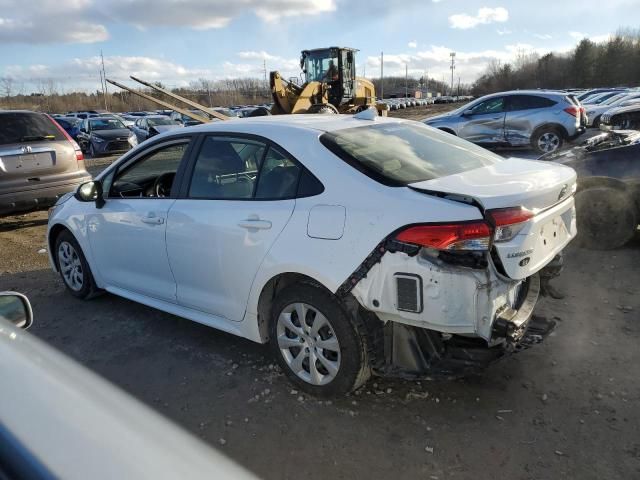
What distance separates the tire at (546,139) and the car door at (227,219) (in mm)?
10884

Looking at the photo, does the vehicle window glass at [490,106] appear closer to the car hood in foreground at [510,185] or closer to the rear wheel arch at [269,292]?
the car hood in foreground at [510,185]

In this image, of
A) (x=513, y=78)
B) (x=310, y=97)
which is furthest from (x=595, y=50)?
(x=310, y=97)

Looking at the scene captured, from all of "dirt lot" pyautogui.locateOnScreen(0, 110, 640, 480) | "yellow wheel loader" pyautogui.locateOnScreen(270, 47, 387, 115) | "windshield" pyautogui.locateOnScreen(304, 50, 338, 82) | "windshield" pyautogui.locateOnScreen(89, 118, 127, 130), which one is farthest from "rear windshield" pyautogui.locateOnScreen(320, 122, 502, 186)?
"windshield" pyautogui.locateOnScreen(89, 118, 127, 130)

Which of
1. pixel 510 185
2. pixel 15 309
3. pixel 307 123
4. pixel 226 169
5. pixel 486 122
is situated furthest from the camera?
pixel 486 122

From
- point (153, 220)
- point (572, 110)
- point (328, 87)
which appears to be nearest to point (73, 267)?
point (153, 220)

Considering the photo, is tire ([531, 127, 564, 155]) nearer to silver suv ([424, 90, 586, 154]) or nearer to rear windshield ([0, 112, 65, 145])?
silver suv ([424, 90, 586, 154])

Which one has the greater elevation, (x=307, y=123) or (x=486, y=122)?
(x=486, y=122)

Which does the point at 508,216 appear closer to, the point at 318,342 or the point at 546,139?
the point at 318,342

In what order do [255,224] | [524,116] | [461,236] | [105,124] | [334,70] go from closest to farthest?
[461,236] → [255,224] → [524,116] → [334,70] → [105,124]

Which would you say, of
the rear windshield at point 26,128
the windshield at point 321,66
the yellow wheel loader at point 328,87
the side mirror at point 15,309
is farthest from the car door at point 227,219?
the windshield at point 321,66

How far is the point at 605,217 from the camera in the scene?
5.61 m

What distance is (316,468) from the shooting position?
2580 mm

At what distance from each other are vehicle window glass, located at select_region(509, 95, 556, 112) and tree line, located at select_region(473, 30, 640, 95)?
59407 millimetres

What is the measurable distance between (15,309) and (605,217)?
5.66 metres
